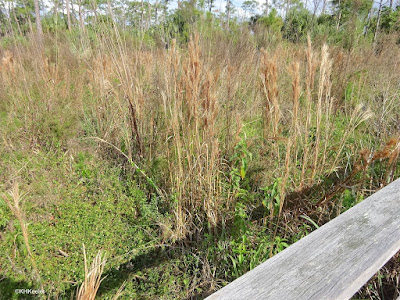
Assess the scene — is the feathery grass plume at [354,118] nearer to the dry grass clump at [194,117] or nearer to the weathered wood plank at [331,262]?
the dry grass clump at [194,117]

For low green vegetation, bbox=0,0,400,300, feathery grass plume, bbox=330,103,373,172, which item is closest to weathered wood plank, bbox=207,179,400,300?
low green vegetation, bbox=0,0,400,300

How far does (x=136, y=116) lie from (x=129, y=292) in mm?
1331

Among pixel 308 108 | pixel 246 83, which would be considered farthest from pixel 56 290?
pixel 246 83

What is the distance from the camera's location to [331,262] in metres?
0.74

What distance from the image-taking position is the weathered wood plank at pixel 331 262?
0.65 metres

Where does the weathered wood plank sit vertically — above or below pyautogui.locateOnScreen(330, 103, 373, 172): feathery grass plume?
below

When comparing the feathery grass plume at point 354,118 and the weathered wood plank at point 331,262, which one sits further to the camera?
the feathery grass plume at point 354,118

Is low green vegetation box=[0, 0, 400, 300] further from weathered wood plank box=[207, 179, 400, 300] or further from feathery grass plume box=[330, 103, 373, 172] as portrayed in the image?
weathered wood plank box=[207, 179, 400, 300]

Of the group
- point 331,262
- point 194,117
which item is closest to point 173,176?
point 194,117

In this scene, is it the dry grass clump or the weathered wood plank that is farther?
the dry grass clump

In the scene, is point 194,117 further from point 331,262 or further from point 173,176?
point 331,262

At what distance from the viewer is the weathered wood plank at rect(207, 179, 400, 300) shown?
2.14ft

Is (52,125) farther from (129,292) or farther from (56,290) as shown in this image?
(129,292)

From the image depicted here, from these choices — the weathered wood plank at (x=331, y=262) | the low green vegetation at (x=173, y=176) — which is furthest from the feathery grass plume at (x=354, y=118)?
the weathered wood plank at (x=331, y=262)
